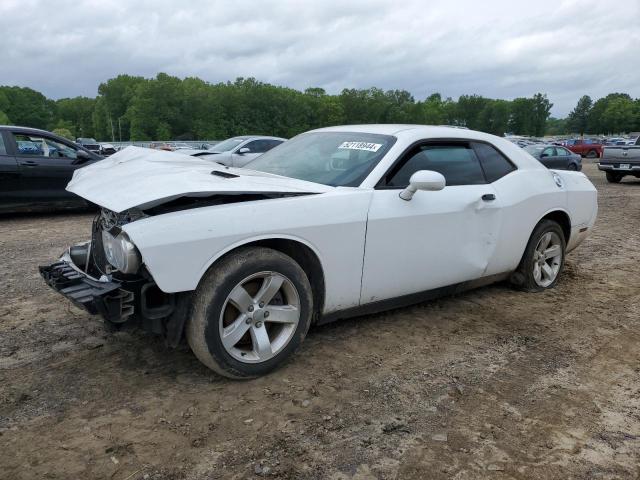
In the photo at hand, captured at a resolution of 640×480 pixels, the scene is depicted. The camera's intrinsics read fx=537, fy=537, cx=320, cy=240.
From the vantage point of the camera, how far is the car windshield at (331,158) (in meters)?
3.67

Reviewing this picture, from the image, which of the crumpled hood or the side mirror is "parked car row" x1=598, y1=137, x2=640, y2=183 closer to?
the side mirror

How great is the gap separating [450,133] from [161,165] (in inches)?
88.6

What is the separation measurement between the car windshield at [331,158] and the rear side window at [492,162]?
945 mm

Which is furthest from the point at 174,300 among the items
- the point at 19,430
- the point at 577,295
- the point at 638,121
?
the point at 638,121

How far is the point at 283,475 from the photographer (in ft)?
7.61

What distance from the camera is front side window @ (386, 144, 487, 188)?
377cm

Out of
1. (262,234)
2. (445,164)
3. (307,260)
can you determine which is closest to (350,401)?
(307,260)

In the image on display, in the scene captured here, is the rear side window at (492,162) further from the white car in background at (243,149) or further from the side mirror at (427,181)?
the white car in background at (243,149)

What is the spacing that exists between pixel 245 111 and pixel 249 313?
103m

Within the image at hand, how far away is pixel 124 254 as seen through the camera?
2.77m

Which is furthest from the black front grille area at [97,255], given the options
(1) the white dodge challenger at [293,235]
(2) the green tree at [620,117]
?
(2) the green tree at [620,117]

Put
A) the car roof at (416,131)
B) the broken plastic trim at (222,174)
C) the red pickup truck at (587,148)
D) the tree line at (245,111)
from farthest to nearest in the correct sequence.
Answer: the tree line at (245,111) < the red pickup truck at (587,148) < the car roof at (416,131) < the broken plastic trim at (222,174)

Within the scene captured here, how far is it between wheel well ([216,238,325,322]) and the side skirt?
0.50 feet

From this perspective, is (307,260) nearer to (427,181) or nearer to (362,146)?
(427,181)
